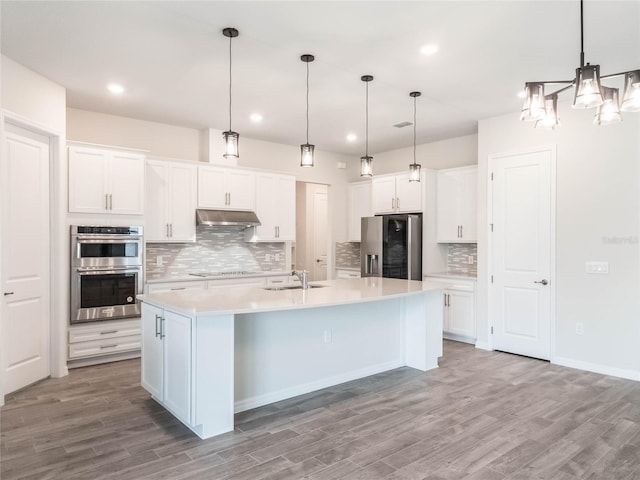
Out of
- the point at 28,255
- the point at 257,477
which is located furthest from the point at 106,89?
the point at 257,477

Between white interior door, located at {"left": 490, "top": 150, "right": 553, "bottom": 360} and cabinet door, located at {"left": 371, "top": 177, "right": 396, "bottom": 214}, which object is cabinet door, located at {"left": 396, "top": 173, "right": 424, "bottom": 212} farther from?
white interior door, located at {"left": 490, "top": 150, "right": 553, "bottom": 360}

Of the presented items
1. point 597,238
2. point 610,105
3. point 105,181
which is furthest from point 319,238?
point 610,105

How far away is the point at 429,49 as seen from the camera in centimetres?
332

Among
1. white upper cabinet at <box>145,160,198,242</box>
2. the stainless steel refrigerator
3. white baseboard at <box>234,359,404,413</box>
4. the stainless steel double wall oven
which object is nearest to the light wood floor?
white baseboard at <box>234,359,404,413</box>

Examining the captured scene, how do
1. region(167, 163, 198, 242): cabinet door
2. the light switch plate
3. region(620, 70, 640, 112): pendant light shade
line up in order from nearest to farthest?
1. region(620, 70, 640, 112): pendant light shade
2. the light switch plate
3. region(167, 163, 198, 242): cabinet door

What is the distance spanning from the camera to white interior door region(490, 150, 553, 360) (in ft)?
15.5

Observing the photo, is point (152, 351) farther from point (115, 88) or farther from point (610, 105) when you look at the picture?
point (610, 105)

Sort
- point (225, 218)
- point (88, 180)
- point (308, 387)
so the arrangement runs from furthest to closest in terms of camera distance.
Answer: point (225, 218), point (88, 180), point (308, 387)

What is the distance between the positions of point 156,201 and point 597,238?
4962mm

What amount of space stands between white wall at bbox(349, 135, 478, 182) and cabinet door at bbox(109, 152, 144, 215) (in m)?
3.86

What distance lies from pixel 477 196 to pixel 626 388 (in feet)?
8.85

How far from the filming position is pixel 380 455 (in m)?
2.63

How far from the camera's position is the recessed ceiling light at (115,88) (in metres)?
4.11

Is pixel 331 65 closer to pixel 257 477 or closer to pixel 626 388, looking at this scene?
pixel 257 477
